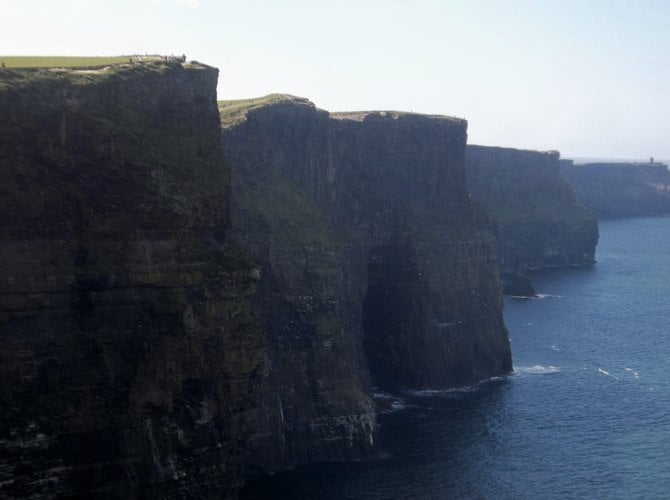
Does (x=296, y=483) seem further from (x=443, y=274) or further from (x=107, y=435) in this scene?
(x=443, y=274)

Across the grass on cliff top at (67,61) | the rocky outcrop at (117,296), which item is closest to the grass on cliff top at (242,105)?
the grass on cliff top at (67,61)

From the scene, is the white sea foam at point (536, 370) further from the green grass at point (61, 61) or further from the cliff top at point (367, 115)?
the green grass at point (61, 61)

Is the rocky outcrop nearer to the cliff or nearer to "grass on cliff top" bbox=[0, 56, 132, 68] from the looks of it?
"grass on cliff top" bbox=[0, 56, 132, 68]

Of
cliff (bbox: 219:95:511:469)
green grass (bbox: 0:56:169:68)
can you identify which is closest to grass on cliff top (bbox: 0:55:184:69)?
green grass (bbox: 0:56:169:68)

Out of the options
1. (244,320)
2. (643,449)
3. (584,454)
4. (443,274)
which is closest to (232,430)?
(244,320)

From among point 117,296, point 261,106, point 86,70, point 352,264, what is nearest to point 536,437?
point 352,264
